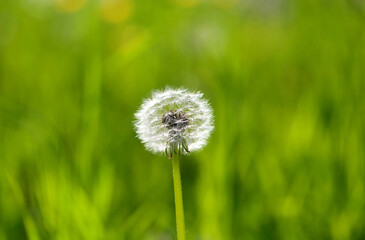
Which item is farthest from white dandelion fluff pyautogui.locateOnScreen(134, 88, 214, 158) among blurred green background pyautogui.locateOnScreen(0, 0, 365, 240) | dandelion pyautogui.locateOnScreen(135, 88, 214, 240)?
blurred green background pyautogui.locateOnScreen(0, 0, 365, 240)

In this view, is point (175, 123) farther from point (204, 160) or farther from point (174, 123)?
point (204, 160)

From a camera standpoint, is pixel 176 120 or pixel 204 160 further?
pixel 204 160

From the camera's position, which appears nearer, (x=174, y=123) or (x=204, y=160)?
(x=174, y=123)

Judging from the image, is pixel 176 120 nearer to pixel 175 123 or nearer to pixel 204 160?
pixel 175 123

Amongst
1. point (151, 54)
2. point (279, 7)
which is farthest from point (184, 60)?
point (279, 7)

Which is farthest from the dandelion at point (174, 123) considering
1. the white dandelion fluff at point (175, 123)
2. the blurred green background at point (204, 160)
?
the blurred green background at point (204, 160)

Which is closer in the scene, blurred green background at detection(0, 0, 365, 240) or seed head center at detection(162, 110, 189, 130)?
seed head center at detection(162, 110, 189, 130)

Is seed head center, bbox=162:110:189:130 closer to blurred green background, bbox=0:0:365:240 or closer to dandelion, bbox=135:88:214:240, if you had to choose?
dandelion, bbox=135:88:214:240

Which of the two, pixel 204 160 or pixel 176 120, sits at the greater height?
pixel 204 160

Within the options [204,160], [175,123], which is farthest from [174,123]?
[204,160]
